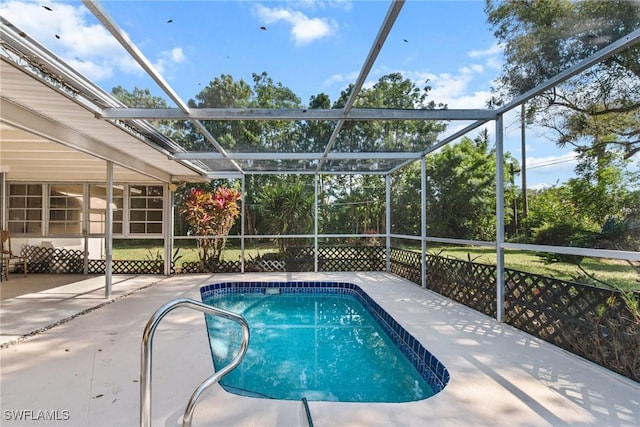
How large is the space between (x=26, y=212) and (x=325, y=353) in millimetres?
8764

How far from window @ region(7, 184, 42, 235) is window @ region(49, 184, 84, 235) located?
279 millimetres

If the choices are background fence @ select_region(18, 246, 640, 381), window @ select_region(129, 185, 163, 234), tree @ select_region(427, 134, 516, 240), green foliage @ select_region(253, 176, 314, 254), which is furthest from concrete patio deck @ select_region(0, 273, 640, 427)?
green foliage @ select_region(253, 176, 314, 254)

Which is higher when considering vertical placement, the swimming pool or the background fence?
the background fence

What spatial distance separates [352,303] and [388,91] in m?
4.36

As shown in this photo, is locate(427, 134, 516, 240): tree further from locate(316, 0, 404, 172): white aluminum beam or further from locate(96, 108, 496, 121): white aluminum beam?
locate(316, 0, 404, 172): white aluminum beam

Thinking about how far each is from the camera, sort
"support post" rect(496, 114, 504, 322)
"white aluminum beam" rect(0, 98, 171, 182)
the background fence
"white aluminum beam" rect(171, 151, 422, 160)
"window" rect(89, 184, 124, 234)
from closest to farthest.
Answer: the background fence
"white aluminum beam" rect(0, 98, 171, 182)
"support post" rect(496, 114, 504, 322)
"white aluminum beam" rect(171, 151, 422, 160)
"window" rect(89, 184, 124, 234)

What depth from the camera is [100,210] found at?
892 cm

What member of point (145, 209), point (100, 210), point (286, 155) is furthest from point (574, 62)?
point (100, 210)

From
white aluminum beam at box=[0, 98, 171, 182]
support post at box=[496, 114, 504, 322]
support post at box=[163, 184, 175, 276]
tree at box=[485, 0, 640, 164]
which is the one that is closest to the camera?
tree at box=[485, 0, 640, 164]

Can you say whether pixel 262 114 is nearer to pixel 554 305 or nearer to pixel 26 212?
pixel 554 305

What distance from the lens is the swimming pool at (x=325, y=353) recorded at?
10.7 feet

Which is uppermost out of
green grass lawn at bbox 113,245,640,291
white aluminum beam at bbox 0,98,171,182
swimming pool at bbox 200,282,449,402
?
white aluminum beam at bbox 0,98,171,182

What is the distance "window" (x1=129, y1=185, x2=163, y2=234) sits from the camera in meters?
8.69

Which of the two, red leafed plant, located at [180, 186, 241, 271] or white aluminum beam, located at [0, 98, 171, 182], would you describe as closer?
white aluminum beam, located at [0, 98, 171, 182]
